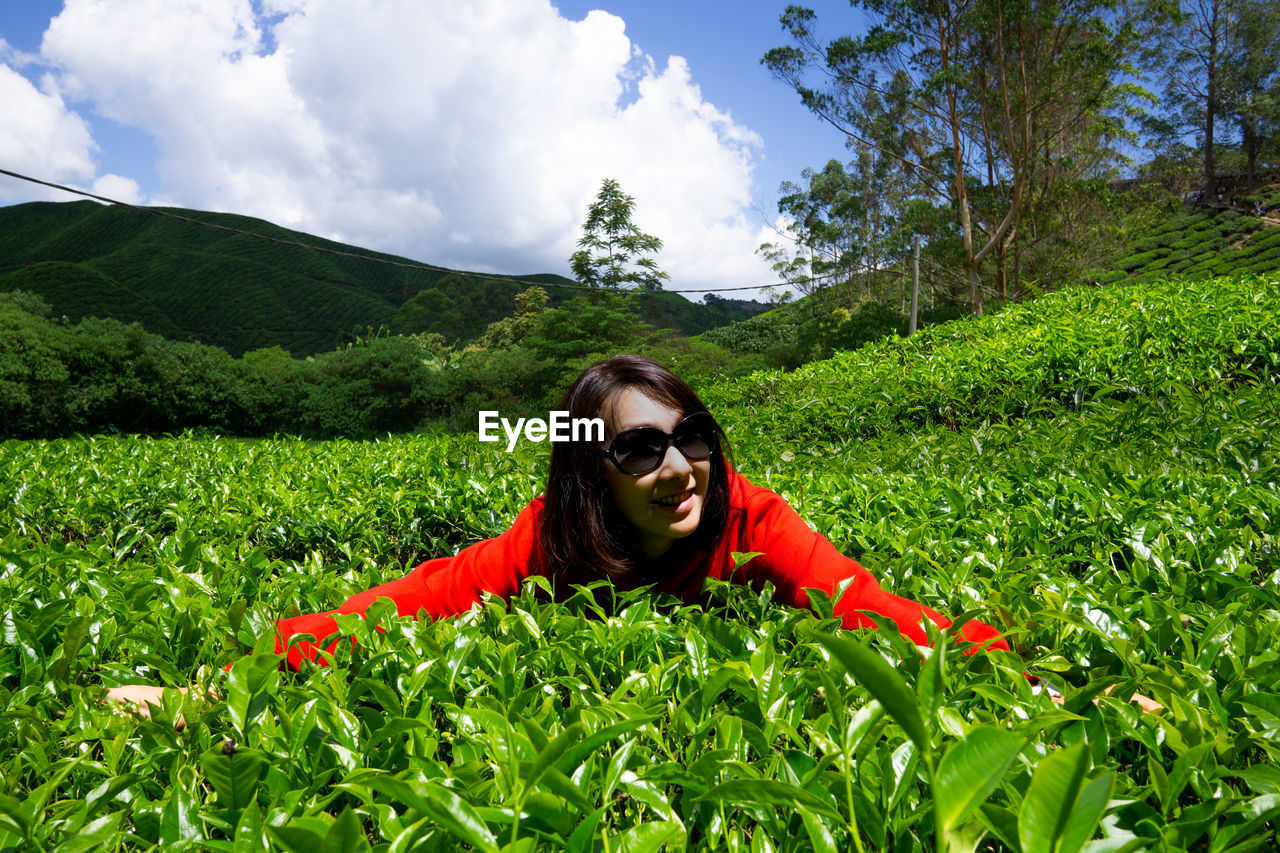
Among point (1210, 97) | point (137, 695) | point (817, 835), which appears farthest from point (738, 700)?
point (1210, 97)

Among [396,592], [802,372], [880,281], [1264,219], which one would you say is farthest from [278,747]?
[880,281]

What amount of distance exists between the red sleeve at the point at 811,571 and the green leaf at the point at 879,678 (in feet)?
2.94

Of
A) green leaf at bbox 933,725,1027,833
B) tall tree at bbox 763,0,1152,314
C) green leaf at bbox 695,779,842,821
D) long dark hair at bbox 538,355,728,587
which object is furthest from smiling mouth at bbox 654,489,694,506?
tall tree at bbox 763,0,1152,314

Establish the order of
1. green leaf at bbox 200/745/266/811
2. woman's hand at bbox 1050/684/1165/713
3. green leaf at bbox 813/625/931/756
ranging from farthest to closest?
1. woman's hand at bbox 1050/684/1165/713
2. green leaf at bbox 200/745/266/811
3. green leaf at bbox 813/625/931/756

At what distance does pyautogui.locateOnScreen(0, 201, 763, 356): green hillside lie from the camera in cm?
4744

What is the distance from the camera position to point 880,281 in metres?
36.3

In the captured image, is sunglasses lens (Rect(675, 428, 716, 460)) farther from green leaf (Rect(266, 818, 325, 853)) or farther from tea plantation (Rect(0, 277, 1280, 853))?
green leaf (Rect(266, 818, 325, 853))

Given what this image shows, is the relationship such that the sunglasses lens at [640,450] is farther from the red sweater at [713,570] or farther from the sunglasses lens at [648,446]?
the red sweater at [713,570]

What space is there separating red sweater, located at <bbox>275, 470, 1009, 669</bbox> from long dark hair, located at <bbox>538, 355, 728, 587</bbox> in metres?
0.05

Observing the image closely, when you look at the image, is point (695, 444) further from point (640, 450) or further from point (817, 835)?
point (817, 835)

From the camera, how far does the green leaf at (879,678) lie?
13.3 inches

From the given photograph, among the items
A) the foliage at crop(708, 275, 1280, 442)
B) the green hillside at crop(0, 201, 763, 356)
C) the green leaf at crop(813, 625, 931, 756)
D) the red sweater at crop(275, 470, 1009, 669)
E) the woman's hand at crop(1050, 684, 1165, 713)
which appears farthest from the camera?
the green hillside at crop(0, 201, 763, 356)

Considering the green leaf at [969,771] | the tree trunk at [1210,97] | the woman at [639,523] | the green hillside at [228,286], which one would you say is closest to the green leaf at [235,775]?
the green leaf at [969,771]

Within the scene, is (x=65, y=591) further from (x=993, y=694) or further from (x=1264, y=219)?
(x=1264, y=219)
